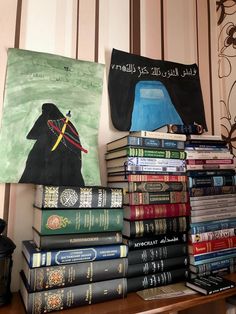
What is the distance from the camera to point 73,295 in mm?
748

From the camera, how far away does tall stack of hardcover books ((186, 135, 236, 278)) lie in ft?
3.15

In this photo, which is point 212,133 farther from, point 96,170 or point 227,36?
point 96,170

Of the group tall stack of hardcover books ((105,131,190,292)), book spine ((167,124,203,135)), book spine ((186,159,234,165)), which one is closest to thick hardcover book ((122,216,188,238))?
tall stack of hardcover books ((105,131,190,292))

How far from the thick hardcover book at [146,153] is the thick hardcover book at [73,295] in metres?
0.41

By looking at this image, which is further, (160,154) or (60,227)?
(160,154)

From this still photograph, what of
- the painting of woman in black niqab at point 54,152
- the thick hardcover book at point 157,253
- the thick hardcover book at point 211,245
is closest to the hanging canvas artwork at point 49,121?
the painting of woman in black niqab at point 54,152

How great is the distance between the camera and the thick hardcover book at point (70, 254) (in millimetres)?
729

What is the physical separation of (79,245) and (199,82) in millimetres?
1038

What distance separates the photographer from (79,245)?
2.58ft

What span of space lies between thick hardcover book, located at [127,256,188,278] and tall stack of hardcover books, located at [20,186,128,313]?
5 cm

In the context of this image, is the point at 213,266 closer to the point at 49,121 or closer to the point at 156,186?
the point at 156,186

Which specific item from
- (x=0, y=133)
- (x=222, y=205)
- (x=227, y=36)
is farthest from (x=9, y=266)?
(x=227, y=36)

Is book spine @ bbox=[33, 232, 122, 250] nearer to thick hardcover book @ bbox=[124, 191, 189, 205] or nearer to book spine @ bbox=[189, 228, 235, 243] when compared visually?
thick hardcover book @ bbox=[124, 191, 189, 205]

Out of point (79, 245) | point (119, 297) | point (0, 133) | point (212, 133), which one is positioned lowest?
point (119, 297)
